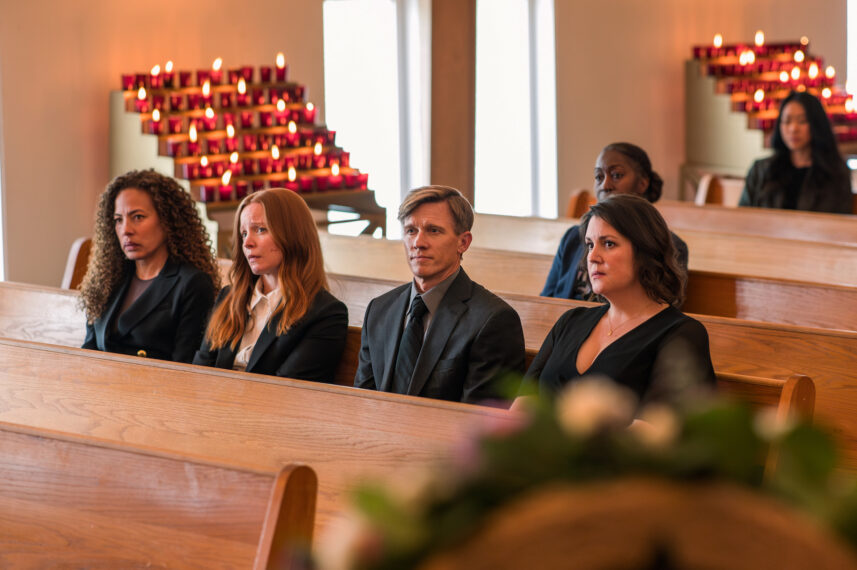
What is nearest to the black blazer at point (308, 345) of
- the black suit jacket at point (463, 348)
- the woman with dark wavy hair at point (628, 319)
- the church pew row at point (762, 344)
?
the black suit jacket at point (463, 348)

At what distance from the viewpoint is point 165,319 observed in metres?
3.69

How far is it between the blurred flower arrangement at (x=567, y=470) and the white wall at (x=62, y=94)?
6.14 m

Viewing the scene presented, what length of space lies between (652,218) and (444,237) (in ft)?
1.95

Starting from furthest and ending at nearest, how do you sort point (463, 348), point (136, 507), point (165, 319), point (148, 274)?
point (148, 274) → point (165, 319) → point (463, 348) → point (136, 507)

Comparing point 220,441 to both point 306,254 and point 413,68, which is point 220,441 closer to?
point 306,254

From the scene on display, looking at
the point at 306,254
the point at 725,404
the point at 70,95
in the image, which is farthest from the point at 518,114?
the point at 725,404

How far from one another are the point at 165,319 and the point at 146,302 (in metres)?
0.10

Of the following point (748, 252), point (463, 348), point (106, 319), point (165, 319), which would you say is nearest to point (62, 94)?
point (106, 319)

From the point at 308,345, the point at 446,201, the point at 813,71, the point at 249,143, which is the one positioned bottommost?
the point at 308,345

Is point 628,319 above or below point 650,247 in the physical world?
below

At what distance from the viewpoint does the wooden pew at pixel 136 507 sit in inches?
71.4

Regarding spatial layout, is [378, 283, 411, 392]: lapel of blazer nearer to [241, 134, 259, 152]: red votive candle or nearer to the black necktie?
the black necktie

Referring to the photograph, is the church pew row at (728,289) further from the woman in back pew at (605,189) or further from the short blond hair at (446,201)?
the short blond hair at (446,201)

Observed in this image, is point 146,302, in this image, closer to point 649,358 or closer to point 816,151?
point 649,358
